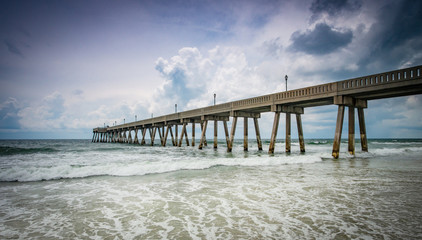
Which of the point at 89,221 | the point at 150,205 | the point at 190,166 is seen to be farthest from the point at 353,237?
the point at 190,166

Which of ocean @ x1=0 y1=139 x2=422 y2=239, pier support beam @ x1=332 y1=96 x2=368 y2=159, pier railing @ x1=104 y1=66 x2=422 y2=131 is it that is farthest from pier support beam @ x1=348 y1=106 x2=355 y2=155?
ocean @ x1=0 y1=139 x2=422 y2=239

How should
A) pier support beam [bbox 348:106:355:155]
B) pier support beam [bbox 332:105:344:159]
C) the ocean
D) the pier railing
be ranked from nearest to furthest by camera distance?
the ocean < the pier railing < pier support beam [bbox 332:105:344:159] < pier support beam [bbox 348:106:355:155]

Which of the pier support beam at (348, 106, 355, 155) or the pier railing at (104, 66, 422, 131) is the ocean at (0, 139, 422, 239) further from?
the pier support beam at (348, 106, 355, 155)

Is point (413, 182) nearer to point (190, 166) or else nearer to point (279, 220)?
point (279, 220)

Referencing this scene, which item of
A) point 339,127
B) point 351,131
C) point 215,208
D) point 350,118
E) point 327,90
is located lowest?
point 215,208

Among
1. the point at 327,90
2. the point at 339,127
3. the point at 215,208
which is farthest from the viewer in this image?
the point at 327,90

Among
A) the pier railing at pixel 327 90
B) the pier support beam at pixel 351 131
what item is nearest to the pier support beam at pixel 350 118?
the pier support beam at pixel 351 131

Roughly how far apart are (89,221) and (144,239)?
1892 mm

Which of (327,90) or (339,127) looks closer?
(339,127)

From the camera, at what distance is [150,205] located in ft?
19.7

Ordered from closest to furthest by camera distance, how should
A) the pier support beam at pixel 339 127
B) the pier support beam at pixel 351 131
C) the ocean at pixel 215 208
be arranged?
the ocean at pixel 215 208 → the pier support beam at pixel 339 127 → the pier support beam at pixel 351 131

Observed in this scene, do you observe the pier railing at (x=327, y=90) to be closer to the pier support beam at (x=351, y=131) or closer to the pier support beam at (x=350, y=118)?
the pier support beam at (x=350, y=118)

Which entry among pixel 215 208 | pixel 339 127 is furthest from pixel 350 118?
pixel 215 208

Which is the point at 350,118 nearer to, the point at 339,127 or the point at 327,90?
the point at 339,127
